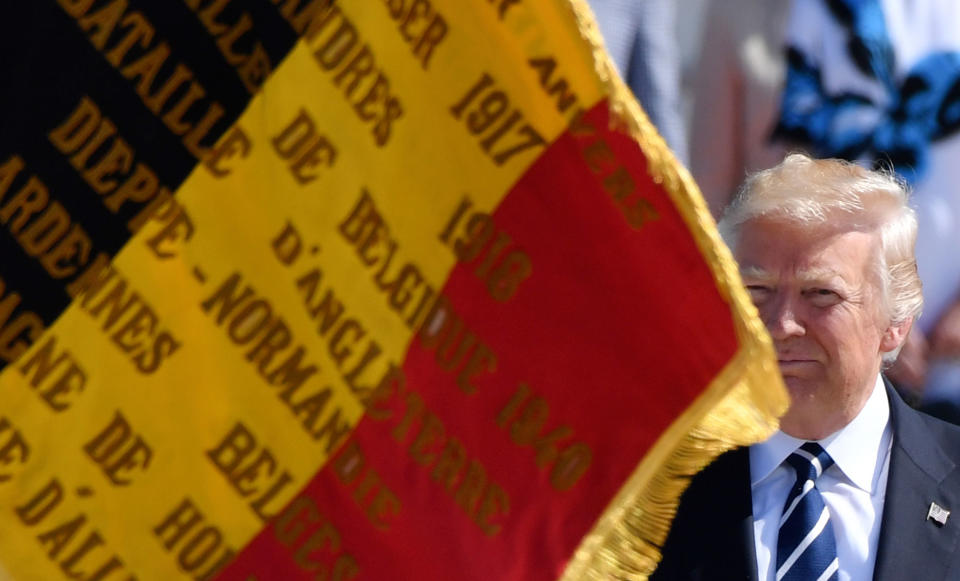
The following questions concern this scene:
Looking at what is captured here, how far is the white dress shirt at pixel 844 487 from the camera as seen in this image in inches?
85.3

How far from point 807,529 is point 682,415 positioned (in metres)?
0.67

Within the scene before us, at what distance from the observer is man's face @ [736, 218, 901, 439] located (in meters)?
2.26

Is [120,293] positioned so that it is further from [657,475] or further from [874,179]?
[874,179]

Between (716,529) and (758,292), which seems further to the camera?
(758,292)

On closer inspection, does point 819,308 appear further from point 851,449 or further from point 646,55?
point 646,55

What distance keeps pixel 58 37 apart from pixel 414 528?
0.64 m

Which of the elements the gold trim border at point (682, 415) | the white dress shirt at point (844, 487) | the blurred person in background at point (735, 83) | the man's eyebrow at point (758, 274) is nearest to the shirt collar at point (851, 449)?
the white dress shirt at point (844, 487)

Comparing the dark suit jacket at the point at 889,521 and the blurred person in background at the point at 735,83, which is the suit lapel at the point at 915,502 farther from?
the blurred person in background at the point at 735,83

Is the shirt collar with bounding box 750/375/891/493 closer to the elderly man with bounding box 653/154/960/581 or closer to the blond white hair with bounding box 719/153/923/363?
the elderly man with bounding box 653/154/960/581

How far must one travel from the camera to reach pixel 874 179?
2330 mm

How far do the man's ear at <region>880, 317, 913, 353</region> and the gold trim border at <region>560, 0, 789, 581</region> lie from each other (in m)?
0.87

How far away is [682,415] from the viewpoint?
1559 millimetres

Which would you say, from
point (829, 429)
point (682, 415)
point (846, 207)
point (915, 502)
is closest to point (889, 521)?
point (915, 502)

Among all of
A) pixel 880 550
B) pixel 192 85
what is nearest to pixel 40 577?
pixel 192 85
